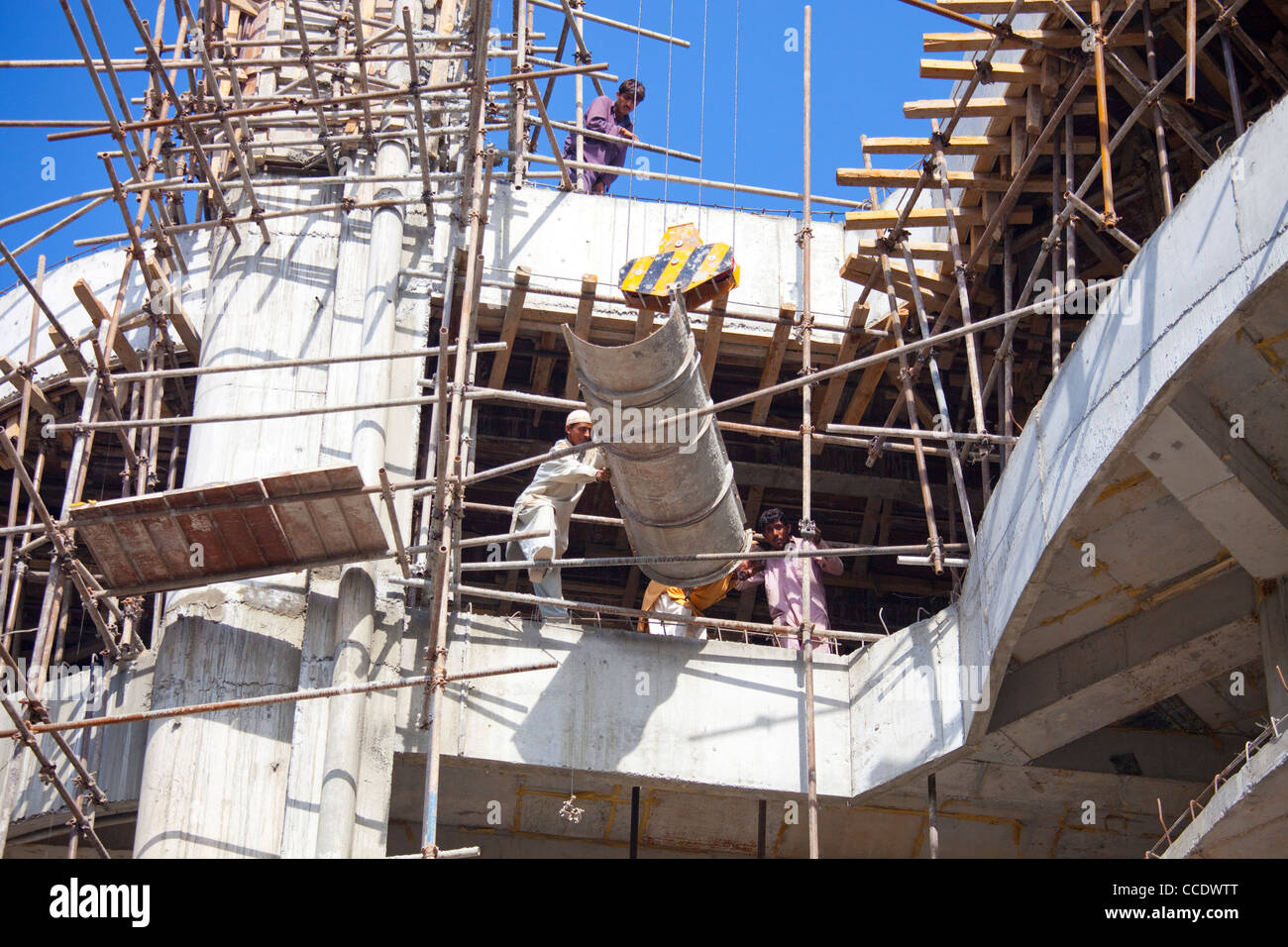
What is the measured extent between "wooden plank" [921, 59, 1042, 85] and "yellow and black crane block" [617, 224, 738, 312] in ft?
7.03

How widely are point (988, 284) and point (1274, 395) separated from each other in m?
5.25

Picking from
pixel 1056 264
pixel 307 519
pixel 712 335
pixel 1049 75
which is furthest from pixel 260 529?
pixel 1049 75

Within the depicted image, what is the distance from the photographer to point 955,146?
13.8m

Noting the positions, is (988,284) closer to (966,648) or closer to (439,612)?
(966,648)

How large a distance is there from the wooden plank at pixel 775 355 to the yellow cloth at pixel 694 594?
62.0 inches

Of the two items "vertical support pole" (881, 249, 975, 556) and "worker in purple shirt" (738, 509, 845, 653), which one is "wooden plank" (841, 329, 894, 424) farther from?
"worker in purple shirt" (738, 509, 845, 653)

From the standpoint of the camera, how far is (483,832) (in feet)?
45.5

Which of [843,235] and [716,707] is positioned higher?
[843,235]

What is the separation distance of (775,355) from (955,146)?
2.42 meters

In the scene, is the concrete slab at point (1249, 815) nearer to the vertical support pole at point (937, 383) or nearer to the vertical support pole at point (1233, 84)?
the vertical support pole at point (937, 383)

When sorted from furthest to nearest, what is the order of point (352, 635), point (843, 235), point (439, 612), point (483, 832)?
point (843, 235)
point (483, 832)
point (352, 635)
point (439, 612)

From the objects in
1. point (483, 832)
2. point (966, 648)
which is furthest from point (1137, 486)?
point (483, 832)

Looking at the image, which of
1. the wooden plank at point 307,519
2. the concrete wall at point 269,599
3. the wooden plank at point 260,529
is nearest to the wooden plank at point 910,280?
the concrete wall at point 269,599

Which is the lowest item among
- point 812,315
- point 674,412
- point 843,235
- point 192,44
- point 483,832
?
point 483,832
